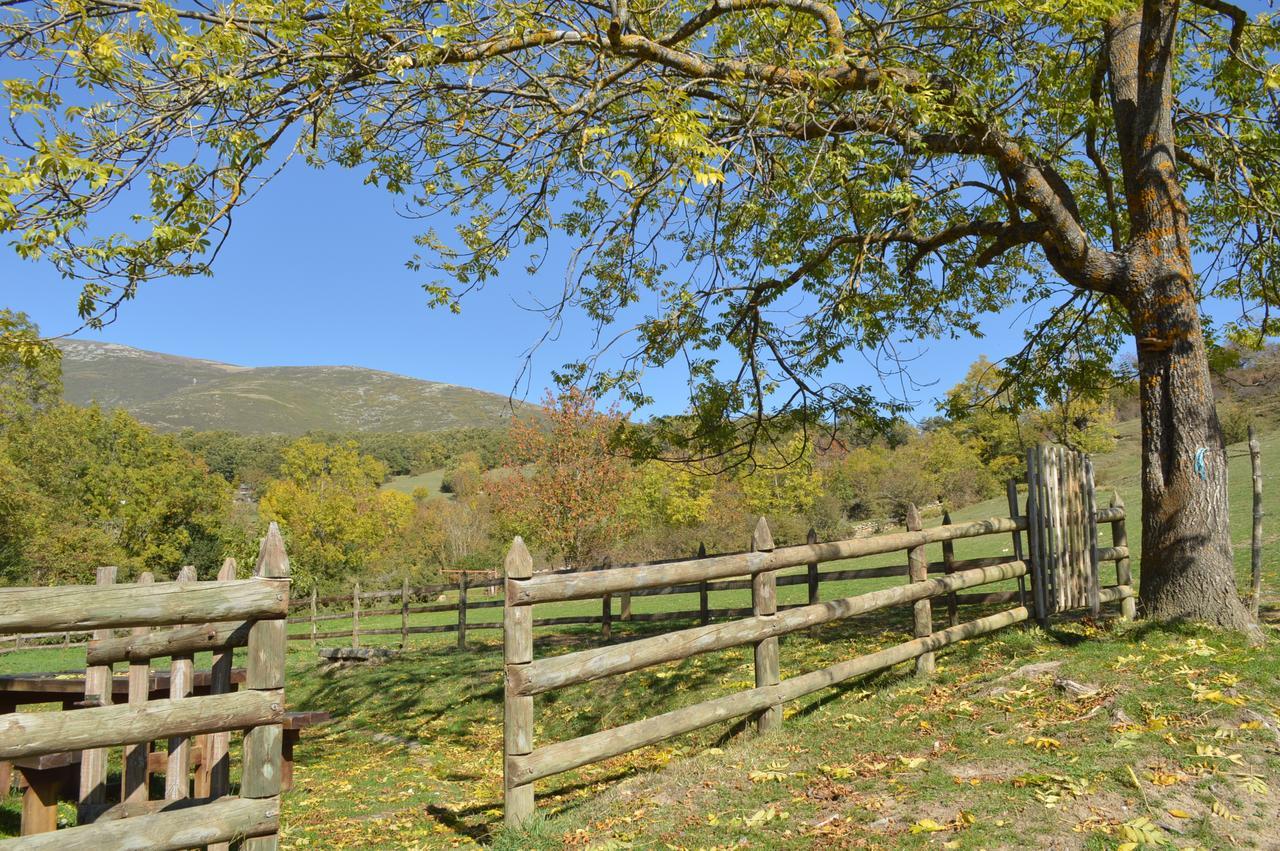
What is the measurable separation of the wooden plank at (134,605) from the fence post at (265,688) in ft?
0.30

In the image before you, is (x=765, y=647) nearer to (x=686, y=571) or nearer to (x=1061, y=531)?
(x=686, y=571)

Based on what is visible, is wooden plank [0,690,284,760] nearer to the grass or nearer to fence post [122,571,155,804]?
the grass

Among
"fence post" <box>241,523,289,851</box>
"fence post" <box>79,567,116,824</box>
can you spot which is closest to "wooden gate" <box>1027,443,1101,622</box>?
"fence post" <box>241,523,289,851</box>

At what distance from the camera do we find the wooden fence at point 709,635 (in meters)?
4.84

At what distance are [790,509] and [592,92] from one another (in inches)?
1592

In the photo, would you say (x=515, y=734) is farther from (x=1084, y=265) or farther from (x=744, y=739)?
(x=1084, y=265)

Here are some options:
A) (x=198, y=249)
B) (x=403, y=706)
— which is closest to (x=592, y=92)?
(x=198, y=249)

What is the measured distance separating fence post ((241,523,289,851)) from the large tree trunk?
772 cm

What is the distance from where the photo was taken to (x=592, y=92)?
673 cm

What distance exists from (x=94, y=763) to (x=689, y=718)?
4339 mm

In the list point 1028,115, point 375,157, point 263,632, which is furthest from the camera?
point 1028,115

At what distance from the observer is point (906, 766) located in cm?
501

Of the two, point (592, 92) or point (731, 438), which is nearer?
point (592, 92)

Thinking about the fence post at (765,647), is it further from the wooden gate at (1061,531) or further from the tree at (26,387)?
the tree at (26,387)
